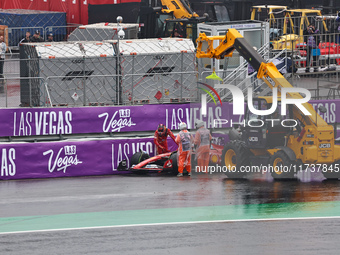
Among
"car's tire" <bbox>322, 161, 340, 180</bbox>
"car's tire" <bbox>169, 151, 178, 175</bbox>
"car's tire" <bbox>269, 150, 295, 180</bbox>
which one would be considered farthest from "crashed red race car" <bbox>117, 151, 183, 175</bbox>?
"car's tire" <bbox>322, 161, 340, 180</bbox>

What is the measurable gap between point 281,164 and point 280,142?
58 cm

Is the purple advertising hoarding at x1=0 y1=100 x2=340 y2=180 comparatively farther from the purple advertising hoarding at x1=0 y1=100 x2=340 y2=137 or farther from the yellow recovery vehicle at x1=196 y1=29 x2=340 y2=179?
the yellow recovery vehicle at x1=196 y1=29 x2=340 y2=179

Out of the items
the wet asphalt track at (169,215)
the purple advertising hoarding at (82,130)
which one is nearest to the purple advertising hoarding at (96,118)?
the purple advertising hoarding at (82,130)

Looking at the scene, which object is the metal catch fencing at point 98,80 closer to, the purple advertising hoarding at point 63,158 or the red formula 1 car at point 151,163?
the purple advertising hoarding at point 63,158

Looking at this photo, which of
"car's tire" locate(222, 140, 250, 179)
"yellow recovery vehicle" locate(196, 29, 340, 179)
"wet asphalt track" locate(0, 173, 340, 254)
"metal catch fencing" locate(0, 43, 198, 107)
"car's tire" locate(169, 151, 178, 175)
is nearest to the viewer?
"wet asphalt track" locate(0, 173, 340, 254)

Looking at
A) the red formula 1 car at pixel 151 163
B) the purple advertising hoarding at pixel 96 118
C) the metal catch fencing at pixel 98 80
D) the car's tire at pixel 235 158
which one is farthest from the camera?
the metal catch fencing at pixel 98 80

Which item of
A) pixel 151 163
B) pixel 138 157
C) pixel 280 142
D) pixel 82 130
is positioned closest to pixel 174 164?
pixel 151 163

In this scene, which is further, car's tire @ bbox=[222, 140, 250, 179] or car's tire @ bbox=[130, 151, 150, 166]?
car's tire @ bbox=[130, 151, 150, 166]

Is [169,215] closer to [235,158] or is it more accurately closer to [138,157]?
[235,158]

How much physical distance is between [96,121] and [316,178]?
7236 mm

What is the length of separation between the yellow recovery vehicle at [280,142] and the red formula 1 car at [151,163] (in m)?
2.04

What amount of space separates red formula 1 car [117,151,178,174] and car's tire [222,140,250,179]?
1925 mm

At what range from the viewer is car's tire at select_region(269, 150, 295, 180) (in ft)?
62.0

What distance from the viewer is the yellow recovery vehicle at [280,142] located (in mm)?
18672
